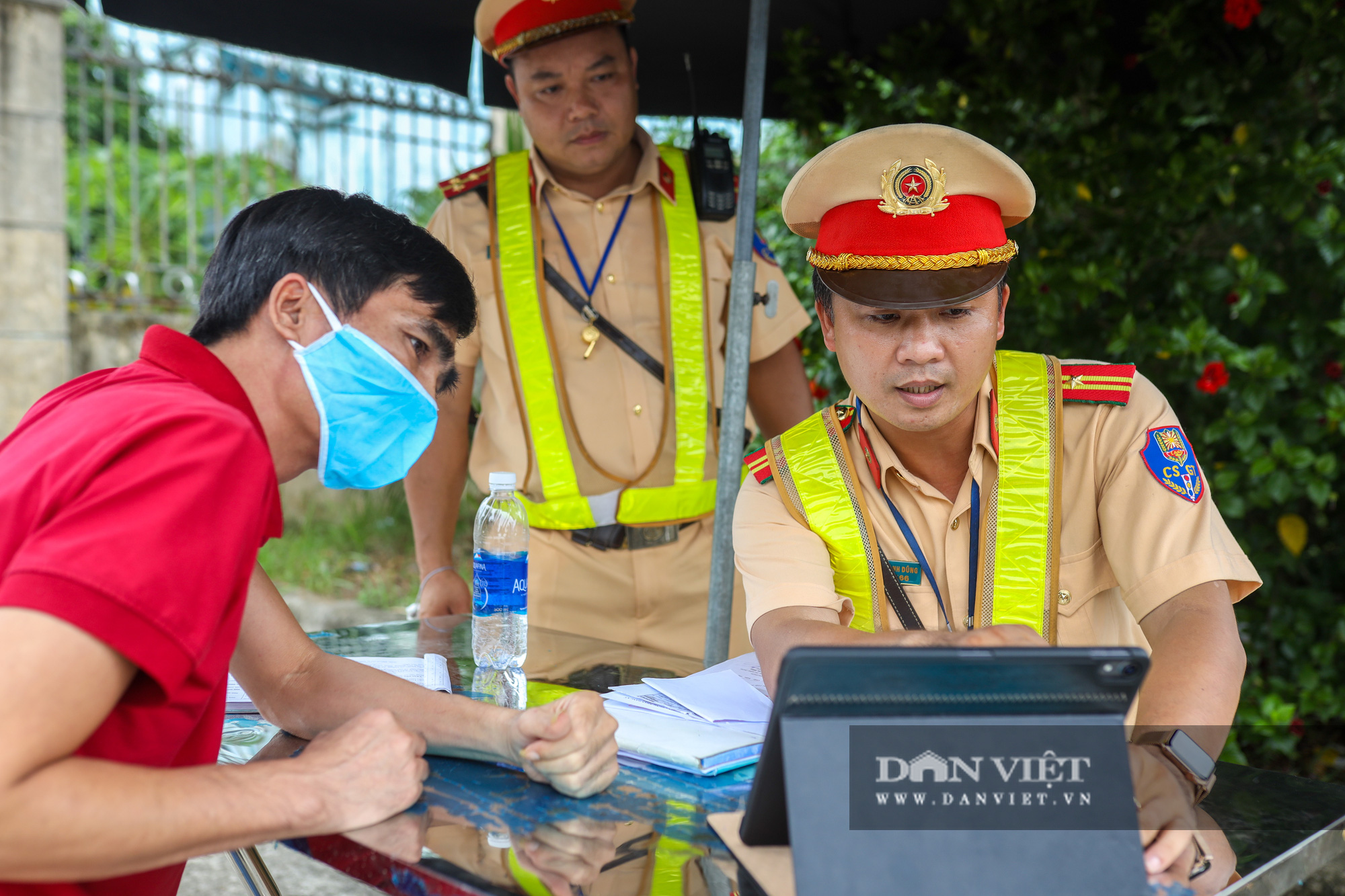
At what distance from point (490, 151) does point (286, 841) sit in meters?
5.85

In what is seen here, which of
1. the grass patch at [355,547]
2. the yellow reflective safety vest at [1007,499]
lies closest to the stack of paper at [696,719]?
the yellow reflective safety vest at [1007,499]

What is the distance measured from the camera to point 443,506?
305 centimetres

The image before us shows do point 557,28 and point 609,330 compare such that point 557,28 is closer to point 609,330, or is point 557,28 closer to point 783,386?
point 609,330

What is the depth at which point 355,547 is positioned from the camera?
6.45 meters

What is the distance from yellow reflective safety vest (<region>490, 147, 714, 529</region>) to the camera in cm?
282

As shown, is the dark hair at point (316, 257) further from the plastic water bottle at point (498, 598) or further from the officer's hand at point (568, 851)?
the officer's hand at point (568, 851)

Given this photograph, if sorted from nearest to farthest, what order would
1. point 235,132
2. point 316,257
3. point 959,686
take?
point 959,686, point 316,257, point 235,132

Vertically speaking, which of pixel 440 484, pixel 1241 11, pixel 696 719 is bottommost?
pixel 696 719

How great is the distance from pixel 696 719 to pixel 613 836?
0.43 meters

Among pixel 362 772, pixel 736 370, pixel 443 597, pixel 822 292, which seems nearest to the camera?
pixel 362 772

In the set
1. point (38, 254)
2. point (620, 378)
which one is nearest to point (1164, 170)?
point (620, 378)

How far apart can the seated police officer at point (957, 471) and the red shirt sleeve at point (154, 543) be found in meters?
0.91

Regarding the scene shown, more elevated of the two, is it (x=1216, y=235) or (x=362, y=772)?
(x=1216, y=235)

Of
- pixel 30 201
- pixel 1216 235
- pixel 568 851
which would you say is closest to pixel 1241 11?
pixel 1216 235
